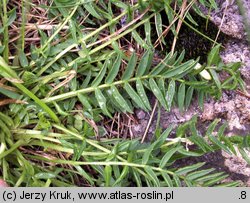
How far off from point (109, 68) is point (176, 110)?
434 millimetres

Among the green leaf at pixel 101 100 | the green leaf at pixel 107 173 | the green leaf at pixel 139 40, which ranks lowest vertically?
the green leaf at pixel 107 173

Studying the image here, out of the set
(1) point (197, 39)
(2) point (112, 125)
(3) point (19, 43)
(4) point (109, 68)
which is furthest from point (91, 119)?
(1) point (197, 39)

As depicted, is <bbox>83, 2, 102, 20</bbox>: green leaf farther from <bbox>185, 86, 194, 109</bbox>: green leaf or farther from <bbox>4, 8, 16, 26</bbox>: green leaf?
<bbox>185, 86, 194, 109</bbox>: green leaf

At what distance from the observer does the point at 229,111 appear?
6.41 feet

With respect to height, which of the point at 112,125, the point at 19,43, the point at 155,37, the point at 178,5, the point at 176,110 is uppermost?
the point at 178,5

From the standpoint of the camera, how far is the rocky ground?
1.95 m

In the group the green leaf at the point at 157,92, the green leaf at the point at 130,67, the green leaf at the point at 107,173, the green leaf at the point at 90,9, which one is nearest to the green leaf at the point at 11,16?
the green leaf at the point at 90,9

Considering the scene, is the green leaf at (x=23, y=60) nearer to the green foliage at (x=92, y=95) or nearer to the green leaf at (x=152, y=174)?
the green foliage at (x=92, y=95)

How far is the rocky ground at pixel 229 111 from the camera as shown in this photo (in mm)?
1949

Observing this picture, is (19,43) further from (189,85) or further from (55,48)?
(189,85)

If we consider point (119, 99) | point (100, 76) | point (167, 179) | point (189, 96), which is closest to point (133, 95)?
point (119, 99)

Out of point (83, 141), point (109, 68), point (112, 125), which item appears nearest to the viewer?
point (83, 141)

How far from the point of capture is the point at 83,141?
1654 millimetres

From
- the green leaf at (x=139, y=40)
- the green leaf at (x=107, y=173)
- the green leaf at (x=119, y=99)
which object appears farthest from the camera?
the green leaf at (x=139, y=40)
